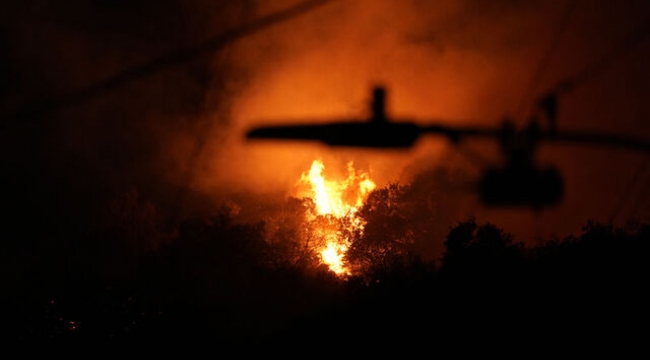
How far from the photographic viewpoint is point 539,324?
87.1 feet

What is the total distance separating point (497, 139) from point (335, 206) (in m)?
48.8

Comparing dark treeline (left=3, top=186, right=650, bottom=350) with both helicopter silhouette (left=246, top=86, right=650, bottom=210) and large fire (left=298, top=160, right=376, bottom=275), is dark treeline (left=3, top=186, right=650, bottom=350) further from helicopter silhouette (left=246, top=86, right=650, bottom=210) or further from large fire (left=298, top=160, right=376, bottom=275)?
helicopter silhouette (left=246, top=86, right=650, bottom=210)

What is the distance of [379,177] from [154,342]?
27101 mm

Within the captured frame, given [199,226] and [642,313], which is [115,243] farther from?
[642,313]

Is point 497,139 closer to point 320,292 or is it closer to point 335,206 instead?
point 320,292

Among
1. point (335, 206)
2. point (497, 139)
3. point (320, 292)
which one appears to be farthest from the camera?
point (335, 206)

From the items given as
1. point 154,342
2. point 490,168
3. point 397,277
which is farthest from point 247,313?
point 490,168

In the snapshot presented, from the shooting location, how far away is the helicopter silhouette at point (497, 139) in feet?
13.8

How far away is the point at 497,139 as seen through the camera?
4.73 metres

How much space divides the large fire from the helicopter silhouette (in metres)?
41.9

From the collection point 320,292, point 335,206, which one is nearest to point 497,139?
point 320,292

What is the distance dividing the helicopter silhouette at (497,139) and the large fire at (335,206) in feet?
137

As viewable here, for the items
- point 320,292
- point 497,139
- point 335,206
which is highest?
point 335,206

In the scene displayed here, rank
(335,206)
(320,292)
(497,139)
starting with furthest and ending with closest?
(335,206) < (320,292) < (497,139)
